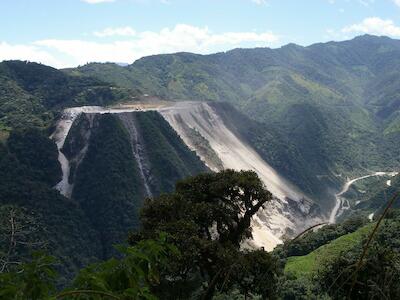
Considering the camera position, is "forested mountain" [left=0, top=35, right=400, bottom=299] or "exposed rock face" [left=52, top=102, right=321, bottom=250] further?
"exposed rock face" [left=52, top=102, right=321, bottom=250]

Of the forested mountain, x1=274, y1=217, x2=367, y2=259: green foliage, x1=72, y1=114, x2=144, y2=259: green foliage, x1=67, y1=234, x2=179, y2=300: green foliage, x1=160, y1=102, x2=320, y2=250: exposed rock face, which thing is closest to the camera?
x1=67, y1=234, x2=179, y2=300: green foliage

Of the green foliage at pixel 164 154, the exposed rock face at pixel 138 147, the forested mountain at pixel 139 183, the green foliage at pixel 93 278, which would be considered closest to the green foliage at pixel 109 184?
the forested mountain at pixel 139 183

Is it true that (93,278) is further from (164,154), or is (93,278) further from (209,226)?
(164,154)

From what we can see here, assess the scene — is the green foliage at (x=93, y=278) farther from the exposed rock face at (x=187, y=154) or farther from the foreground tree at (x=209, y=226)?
the exposed rock face at (x=187, y=154)

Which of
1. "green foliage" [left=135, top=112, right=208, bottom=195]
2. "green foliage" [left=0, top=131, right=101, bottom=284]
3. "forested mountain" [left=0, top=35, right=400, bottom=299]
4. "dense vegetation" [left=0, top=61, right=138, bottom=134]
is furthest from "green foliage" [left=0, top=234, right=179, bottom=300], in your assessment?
"dense vegetation" [left=0, top=61, right=138, bottom=134]

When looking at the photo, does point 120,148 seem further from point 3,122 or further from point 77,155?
point 3,122

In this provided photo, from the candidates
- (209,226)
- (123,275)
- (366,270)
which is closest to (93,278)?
(123,275)

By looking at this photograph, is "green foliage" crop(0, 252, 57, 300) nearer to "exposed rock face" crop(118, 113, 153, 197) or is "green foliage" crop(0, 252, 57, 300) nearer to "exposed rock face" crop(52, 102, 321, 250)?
"exposed rock face" crop(52, 102, 321, 250)

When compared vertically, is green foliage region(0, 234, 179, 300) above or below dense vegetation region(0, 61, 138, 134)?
above
